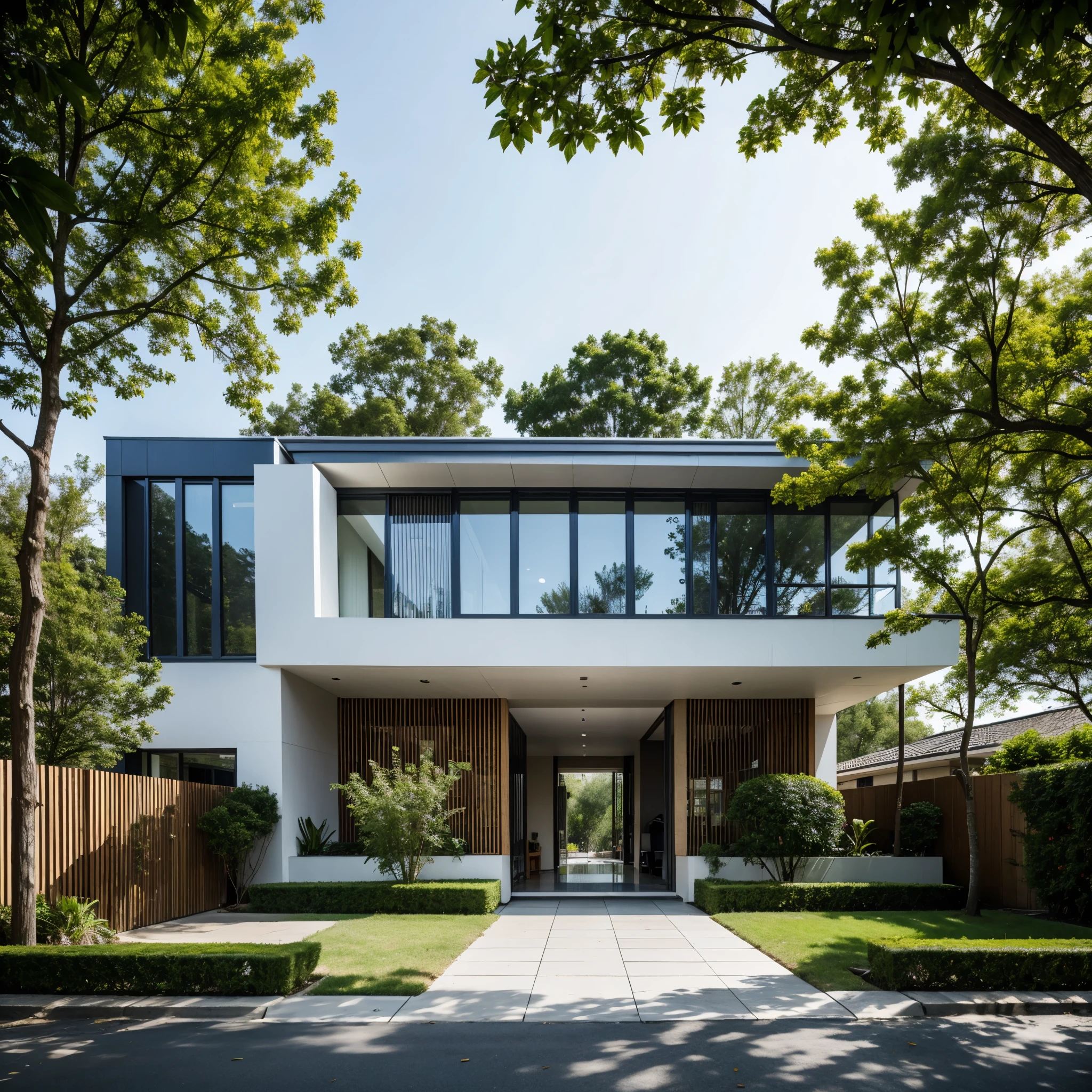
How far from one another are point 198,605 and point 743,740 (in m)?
9.97

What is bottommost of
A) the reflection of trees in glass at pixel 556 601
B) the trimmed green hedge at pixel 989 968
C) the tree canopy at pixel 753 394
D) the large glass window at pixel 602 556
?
the trimmed green hedge at pixel 989 968

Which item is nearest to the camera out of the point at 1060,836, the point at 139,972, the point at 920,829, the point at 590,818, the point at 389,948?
the point at 139,972

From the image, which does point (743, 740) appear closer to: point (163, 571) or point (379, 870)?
point (379, 870)

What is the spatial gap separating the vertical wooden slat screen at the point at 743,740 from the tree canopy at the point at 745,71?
11.8 metres

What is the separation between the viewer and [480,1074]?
5.70 meters

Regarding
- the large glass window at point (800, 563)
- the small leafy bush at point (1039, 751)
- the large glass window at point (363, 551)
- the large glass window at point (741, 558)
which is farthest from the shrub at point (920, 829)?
the large glass window at point (363, 551)

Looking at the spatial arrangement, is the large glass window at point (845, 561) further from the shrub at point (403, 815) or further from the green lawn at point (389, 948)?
the green lawn at point (389, 948)

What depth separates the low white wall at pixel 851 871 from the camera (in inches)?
608

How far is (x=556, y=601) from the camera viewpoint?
50.6ft

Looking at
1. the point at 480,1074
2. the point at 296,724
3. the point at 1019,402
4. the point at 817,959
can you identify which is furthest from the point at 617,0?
the point at 296,724

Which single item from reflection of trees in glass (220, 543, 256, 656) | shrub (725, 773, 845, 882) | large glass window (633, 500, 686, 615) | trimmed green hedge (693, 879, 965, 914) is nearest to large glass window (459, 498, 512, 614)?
large glass window (633, 500, 686, 615)

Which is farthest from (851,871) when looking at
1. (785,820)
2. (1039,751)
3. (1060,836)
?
(1060,836)

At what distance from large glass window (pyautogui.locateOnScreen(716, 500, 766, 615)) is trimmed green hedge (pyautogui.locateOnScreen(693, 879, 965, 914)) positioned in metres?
4.30

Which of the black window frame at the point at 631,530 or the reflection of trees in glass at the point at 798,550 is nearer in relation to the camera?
the black window frame at the point at 631,530
